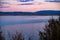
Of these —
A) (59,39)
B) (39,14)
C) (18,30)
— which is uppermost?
(39,14)

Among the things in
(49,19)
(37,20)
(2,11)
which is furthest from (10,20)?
(49,19)

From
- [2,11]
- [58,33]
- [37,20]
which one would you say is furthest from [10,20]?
[58,33]

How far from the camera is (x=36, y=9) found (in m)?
2.02

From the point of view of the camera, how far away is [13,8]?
2.01m

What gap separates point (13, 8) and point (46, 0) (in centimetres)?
40

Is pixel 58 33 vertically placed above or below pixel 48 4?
below

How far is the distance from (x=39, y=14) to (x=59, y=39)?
0.38 meters

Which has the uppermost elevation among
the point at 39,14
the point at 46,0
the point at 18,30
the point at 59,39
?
the point at 46,0

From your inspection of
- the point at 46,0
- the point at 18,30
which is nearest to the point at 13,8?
the point at 18,30

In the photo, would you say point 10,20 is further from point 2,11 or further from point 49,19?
point 49,19

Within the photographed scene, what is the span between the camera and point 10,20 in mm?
2016

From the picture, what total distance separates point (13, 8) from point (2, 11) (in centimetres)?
13

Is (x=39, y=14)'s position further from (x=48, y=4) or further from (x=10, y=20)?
(x=10, y=20)

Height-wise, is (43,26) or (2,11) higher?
(2,11)
